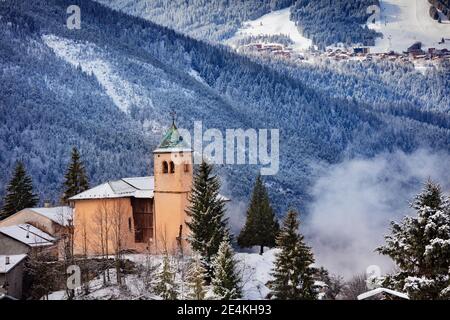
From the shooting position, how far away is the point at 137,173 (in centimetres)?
9819

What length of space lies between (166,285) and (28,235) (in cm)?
1322

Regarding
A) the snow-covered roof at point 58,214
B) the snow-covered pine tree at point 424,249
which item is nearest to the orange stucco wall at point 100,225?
the snow-covered roof at point 58,214

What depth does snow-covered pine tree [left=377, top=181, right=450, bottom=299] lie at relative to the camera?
2869 centimetres

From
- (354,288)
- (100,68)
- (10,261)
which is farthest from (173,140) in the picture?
(100,68)

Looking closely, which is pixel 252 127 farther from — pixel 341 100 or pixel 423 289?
pixel 423 289

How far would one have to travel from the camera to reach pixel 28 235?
1828 inches

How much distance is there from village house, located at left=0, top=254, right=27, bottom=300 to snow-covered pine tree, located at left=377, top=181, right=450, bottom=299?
18.6 metres

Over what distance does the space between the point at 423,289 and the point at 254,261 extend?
54.5 feet

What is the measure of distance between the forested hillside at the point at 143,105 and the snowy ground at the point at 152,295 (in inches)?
2104

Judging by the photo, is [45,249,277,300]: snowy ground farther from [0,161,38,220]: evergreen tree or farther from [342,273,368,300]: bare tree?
[0,161,38,220]: evergreen tree

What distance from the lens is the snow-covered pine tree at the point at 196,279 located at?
34.1 m

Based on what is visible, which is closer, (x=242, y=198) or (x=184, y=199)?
(x=184, y=199)

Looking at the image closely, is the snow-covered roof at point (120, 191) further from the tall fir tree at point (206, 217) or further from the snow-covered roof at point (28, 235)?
the tall fir tree at point (206, 217)
